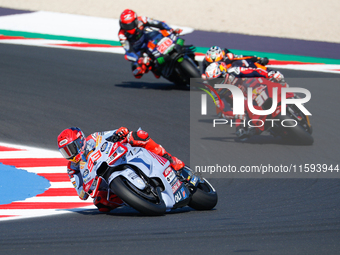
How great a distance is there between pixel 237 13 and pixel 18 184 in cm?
1576

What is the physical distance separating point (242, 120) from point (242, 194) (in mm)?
3121

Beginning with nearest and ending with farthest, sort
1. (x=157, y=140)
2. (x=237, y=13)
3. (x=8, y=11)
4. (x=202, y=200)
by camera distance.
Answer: (x=202, y=200), (x=157, y=140), (x=237, y=13), (x=8, y=11)

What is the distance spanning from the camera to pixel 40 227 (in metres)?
6.39

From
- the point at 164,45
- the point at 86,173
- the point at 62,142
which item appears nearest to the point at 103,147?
the point at 86,173

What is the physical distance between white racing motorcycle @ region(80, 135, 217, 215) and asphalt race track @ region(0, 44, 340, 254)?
0.21 meters

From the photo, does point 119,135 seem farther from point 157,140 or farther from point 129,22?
point 129,22

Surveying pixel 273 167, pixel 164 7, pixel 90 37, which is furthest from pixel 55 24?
pixel 273 167

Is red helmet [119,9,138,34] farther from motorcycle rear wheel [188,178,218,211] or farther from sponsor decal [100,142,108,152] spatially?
sponsor decal [100,142,108,152]

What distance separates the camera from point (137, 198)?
6.19 metres

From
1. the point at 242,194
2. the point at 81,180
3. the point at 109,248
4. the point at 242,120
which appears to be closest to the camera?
the point at 109,248

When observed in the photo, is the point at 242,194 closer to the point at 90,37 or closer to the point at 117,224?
the point at 117,224


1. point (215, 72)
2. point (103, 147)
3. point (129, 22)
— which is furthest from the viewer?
point (129, 22)

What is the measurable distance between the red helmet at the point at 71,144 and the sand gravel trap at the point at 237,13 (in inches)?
A: 577

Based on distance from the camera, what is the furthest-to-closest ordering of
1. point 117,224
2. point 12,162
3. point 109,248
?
1. point 12,162
2. point 117,224
3. point 109,248
